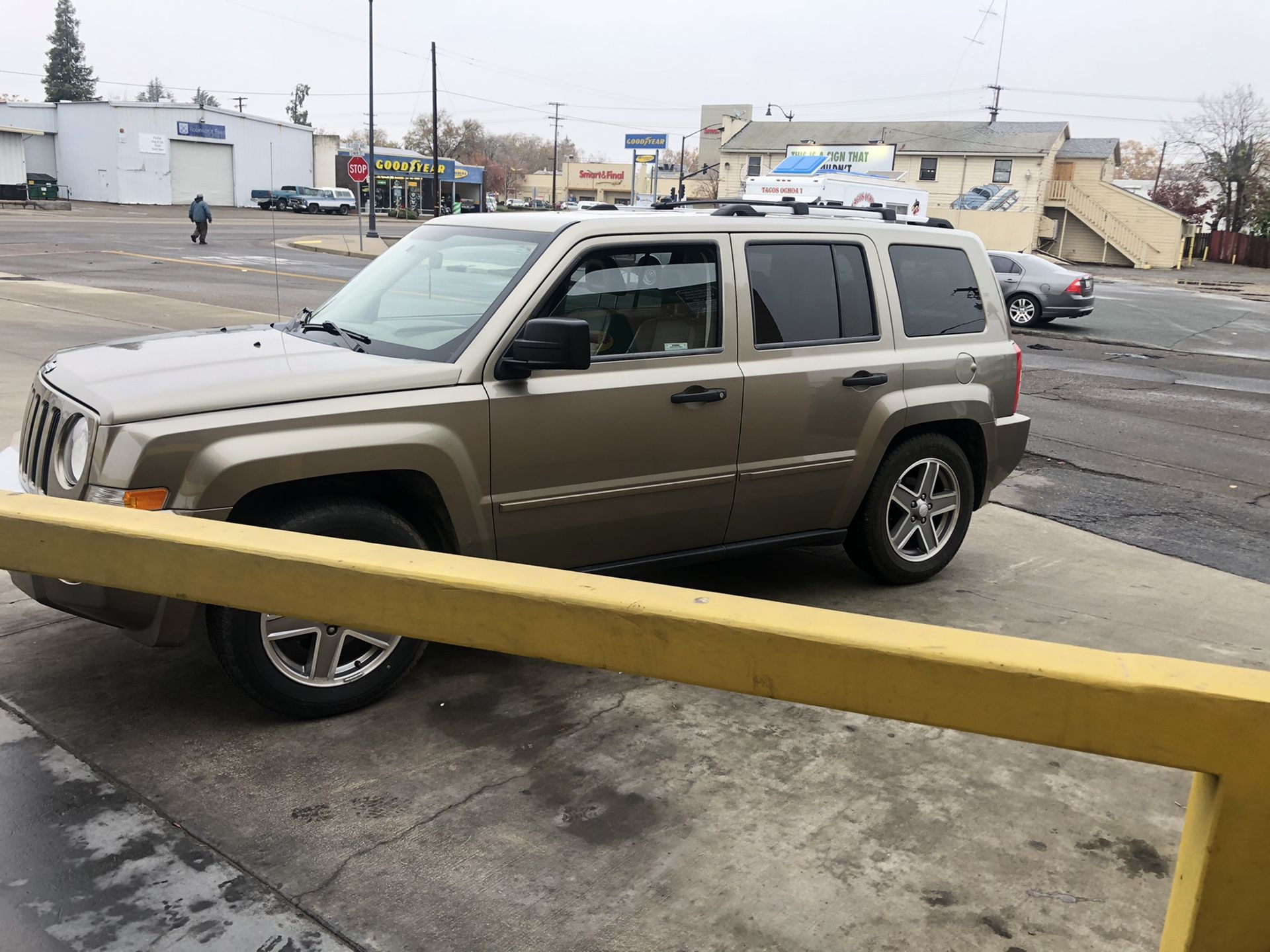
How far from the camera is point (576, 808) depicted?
11.4 feet

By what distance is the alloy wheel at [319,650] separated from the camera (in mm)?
3818

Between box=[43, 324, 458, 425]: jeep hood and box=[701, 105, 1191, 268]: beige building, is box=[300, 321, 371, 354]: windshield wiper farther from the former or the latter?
box=[701, 105, 1191, 268]: beige building

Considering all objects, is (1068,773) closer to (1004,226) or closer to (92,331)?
(92,331)

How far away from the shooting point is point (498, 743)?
152 inches

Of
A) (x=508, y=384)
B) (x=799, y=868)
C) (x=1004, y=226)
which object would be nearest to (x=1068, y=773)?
(x=799, y=868)

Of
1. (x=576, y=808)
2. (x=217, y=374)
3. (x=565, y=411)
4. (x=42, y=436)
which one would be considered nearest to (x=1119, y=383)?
(x=565, y=411)

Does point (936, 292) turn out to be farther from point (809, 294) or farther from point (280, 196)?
point (280, 196)

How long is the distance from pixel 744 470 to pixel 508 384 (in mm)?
1236

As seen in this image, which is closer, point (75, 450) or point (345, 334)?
point (75, 450)

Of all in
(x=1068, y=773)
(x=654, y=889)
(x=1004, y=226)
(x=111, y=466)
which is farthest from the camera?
(x=1004, y=226)

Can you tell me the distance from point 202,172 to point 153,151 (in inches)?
147

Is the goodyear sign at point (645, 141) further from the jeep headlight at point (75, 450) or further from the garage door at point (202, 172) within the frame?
the jeep headlight at point (75, 450)

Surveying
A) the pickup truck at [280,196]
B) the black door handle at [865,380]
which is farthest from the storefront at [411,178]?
the black door handle at [865,380]

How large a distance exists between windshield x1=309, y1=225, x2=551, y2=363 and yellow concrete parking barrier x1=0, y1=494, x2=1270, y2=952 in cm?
195
